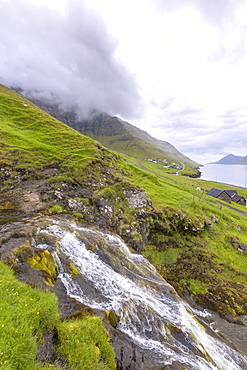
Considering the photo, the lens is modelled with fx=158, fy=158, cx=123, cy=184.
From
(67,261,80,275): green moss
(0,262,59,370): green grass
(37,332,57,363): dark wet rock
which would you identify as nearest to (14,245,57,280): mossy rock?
(67,261,80,275): green moss

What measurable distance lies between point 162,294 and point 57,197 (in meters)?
18.4

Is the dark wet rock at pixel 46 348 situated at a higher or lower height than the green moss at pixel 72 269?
higher

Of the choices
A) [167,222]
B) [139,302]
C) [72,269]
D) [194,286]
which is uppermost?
[167,222]

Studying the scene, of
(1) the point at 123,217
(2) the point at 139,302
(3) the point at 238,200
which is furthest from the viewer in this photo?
(3) the point at 238,200

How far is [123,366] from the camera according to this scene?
737 centimetres

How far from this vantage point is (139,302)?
1141cm

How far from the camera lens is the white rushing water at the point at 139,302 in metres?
9.57

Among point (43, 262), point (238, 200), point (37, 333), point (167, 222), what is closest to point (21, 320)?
point (37, 333)

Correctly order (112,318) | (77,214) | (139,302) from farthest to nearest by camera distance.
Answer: (77,214)
(139,302)
(112,318)

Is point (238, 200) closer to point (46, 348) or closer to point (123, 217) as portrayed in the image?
point (123, 217)

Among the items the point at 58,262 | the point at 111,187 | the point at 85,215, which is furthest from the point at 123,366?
the point at 111,187

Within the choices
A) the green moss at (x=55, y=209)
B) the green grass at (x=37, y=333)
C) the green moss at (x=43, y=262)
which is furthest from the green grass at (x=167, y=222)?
the green grass at (x=37, y=333)

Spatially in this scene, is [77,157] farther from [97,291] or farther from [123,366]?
[123,366]

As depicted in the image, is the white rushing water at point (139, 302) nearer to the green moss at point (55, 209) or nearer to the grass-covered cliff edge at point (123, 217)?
the grass-covered cliff edge at point (123, 217)
